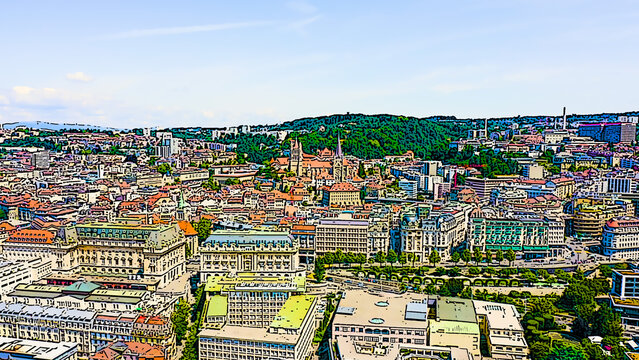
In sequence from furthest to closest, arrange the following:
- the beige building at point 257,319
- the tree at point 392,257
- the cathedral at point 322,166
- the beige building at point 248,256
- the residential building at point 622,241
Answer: the cathedral at point 322,166
the residential building at point 622,241
the tree at point 392,257
the beige building at point 248,256
the beige building at point 257,319

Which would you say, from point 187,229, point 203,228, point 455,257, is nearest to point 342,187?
point 203,228

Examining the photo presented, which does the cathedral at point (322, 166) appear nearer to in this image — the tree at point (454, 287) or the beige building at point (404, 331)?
the tree at point (454, 287)

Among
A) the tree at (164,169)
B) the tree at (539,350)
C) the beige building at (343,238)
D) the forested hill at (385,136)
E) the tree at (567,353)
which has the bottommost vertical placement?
the tree at (539,350)

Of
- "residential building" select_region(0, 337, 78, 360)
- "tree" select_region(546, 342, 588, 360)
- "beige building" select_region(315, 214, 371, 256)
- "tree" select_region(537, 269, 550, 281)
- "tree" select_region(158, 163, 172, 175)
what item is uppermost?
"tree" select_region(158, 163, 172, 175)

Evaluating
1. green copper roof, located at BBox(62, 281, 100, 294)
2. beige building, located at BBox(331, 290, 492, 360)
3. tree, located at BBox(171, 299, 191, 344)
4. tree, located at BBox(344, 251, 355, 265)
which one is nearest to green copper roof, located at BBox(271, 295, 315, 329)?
beige building, located at BBox(331, 290, 492, 360)

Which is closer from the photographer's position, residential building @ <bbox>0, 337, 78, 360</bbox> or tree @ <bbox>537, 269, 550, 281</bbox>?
residential building @ <bbox>0, 337, 78, 360</bbox>

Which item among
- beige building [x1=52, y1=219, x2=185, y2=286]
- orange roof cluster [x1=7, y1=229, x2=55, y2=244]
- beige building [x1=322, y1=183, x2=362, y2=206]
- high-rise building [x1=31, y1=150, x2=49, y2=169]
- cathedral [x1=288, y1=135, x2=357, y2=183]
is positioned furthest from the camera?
high-rise building [x1=31, y1=150, x2=49, y2=169]

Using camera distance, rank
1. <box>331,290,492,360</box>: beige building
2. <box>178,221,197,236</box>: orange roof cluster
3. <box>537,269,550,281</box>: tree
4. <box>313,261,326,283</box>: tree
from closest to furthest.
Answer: <box>331,290,492,360</box>: beige building < <box>313,261,326,283</box>: tree < <box>537,269,550,281</box>: tree < <box>178,221,197,236</box>: orange roof cluster

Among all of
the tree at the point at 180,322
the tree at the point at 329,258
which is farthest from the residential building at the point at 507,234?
the tree at the point at 180,322

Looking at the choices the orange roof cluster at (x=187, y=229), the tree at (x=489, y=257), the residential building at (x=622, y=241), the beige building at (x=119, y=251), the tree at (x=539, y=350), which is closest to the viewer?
the tree at (x=539, y=350)

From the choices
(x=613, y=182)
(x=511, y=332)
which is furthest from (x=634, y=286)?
(x=613, y=182)

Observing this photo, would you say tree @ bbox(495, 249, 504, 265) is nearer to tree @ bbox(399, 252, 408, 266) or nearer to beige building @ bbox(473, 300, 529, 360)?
tree @ bbox(399, 252, 408, 266)
